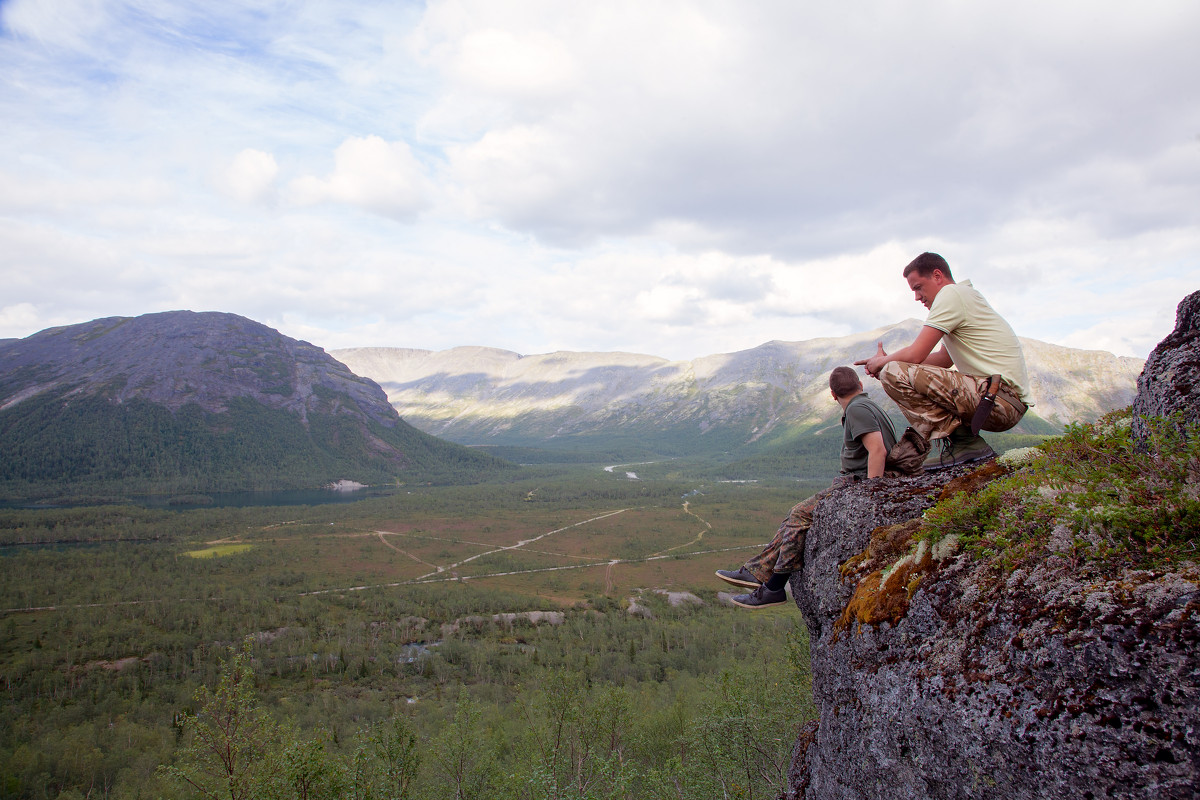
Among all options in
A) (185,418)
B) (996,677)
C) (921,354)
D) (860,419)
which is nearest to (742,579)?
(860,419)

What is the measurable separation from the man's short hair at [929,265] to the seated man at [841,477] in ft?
4.49

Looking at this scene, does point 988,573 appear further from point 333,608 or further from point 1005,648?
point 333,608

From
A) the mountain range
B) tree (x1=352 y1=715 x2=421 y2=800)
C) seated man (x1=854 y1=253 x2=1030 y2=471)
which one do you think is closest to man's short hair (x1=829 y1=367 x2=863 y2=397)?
seated man (x1=854 y1=253 x2=1030 y2=471)

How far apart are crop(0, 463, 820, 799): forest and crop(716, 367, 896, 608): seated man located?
42.7 ft

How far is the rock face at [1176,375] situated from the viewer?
12.1 ft

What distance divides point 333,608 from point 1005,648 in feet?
194

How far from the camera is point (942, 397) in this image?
19.1 ft

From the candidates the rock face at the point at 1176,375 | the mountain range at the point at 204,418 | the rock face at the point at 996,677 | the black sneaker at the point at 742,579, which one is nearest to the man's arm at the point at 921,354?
the rock face at the point at 996,677

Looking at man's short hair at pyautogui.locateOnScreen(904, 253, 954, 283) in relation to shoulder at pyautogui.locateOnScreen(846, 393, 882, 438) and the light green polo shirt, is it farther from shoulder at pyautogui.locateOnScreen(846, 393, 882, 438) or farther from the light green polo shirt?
shoulder at pyautogui.locateOnScreen(846, 393, 882, 438)

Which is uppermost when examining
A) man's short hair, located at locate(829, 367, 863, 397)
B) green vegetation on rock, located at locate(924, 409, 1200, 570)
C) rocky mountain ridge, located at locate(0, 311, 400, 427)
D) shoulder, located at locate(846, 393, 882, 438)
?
rocky mountain ridge, located at locate(0, 311, 400, 427)

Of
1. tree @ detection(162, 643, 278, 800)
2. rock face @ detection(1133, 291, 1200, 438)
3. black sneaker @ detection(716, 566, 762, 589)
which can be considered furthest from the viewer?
tree @ detection(162, 643, 278, 800)

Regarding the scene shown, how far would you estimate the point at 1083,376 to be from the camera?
197500 millimetres

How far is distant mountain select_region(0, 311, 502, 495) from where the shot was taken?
440 ft

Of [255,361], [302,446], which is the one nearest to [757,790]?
[302,446]
